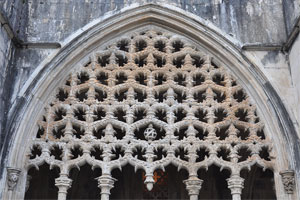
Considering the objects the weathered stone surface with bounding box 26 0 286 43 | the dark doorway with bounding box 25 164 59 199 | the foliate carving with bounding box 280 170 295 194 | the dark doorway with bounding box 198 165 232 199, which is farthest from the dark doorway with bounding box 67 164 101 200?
the foliate carving with bounding box 280 170 295 194

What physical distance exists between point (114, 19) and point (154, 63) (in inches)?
41.0

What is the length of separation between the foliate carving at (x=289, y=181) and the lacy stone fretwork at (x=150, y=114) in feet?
1.08

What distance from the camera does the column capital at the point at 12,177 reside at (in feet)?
22.4

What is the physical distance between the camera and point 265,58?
782 cm

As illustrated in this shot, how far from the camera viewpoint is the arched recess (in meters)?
7.06

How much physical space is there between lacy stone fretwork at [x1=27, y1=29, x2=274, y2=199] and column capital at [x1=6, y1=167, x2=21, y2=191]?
0.31 metres

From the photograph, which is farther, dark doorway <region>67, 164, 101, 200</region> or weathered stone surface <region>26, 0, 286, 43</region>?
dark doorway <region>67, 164, 101, 200</region>

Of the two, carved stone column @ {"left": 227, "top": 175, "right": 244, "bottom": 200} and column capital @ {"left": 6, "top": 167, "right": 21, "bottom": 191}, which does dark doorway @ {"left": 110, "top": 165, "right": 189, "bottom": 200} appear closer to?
carved stone column @ {"left": 227, "top": 175, "right": 244, "bottom": 200}

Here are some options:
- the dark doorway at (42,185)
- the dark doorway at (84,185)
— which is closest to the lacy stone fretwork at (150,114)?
the dark doorway at (42,185)

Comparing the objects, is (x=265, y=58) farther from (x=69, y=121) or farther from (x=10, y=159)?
(x=10, y=159)

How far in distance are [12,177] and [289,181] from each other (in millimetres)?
4049

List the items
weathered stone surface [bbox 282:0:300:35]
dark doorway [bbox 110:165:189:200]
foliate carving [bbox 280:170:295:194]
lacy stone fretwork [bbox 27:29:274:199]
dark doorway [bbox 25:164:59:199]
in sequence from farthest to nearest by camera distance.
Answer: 1. dark doorway [bbox 110:165:189:200]
2. dark doorway [bbox 25:164:59:199]
3. weathered stone surface [bbox 282:0:300:35]
4. lacy stone fretwork [bbox 27:29:274:199]
5. foliate carving [bbox 280:170:295:194]

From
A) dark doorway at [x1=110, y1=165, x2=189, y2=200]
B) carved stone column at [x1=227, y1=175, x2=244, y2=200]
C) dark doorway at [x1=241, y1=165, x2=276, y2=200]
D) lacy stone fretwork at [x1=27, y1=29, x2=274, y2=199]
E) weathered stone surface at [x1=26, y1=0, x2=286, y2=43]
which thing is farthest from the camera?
dark doorway at [x1=110, y1=165, x2=189, y2=200]

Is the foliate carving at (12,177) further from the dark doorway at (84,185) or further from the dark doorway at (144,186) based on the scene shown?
the dark doorway at (144,186)
